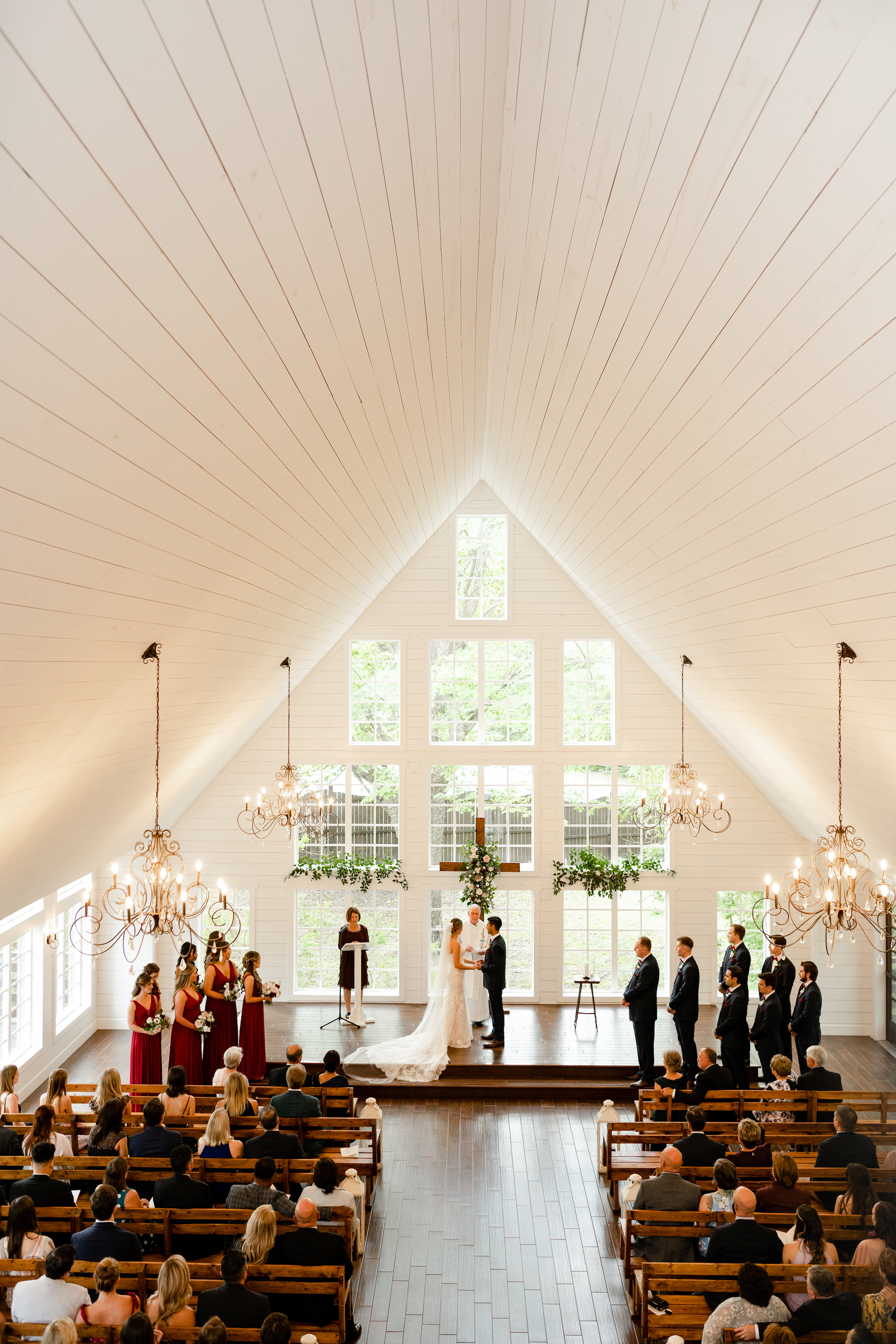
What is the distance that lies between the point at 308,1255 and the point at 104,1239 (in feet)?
3.65

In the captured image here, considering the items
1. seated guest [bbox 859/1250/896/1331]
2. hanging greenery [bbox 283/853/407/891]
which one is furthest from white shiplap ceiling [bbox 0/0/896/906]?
hanging greenery [bbox 283/853/407/891]

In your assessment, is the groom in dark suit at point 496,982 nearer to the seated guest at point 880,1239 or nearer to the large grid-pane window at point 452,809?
the large grid-pane window at point 452,809

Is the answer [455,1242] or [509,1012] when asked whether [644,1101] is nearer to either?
[455,1242]

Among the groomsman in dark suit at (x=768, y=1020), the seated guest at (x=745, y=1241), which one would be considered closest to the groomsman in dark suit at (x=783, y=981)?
the groomsman in dark suit at (x=768, y=1020)

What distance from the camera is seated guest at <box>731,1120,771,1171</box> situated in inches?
254

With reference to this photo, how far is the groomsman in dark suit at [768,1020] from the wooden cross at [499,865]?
3996mm

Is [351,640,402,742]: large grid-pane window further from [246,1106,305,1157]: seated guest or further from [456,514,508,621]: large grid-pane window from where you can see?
[246,1106,305,1157]: seated guest

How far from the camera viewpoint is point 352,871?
41.3 feet

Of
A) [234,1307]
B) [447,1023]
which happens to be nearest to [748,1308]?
[234,1307]

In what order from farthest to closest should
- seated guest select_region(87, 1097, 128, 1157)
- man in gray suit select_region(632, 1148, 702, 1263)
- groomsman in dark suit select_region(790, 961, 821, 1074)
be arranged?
groomsman in dark suit select_region(790, 961, 821, 1074)
seated guest select_region(87, 1097, 128, 1157)
man in gray suit select_region(632, 1148, 702, 1263)

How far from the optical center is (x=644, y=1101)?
7.95 m

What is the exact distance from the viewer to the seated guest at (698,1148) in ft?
21.6

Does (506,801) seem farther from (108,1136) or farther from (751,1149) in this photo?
(108,1136)

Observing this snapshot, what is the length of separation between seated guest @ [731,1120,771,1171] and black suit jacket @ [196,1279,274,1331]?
11.0 ft
